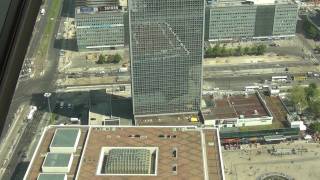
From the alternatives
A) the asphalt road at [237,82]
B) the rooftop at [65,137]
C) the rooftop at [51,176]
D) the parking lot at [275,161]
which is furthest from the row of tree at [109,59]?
the rooftop at [51,176]

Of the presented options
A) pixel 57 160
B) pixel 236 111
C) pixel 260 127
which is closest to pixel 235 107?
pixel 236 111

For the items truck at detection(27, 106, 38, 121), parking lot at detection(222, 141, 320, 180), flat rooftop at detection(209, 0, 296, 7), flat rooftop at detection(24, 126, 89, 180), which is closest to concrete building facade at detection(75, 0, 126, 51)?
flat rooftop at detection(209, 0, 296, 7)

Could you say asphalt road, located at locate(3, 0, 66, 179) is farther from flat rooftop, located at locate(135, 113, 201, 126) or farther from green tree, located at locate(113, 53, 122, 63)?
flat rooftop, located at locate(135, 113, 201, 126)

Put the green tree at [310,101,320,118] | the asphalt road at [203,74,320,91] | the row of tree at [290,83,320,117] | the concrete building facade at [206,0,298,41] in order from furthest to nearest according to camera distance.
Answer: the concrete building facade at [206,0,298,41] → the asphalt road at [203,74,320,91] → the row of tree at [290,83,320,117] → the green tree at [310,101,320,118]

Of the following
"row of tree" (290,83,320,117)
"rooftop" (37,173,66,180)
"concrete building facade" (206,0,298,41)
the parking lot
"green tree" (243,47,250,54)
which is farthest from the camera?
A: "concrete building facade" (206,0,298,41)

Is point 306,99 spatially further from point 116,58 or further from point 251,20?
point 116,58

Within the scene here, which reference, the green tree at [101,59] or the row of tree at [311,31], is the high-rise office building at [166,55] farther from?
the row of tree at [311,31]

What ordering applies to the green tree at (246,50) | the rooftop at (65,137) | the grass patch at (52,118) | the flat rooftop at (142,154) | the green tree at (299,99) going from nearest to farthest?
the flat rooftop at (142,154), the rooftop at (65,137), the grass patch at (52,118), the green tree at (299,99), the green tree at (246,50)
